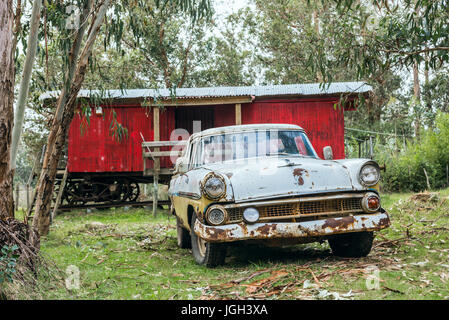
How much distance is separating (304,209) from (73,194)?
12.2 meters

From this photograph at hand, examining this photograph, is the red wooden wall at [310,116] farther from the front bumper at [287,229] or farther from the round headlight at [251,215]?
the round headlight at [251,215]

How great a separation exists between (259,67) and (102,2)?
21.7 meters

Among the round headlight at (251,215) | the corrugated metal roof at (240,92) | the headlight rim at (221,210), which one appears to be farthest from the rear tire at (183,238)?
the corrugated metal roof at (240,92)

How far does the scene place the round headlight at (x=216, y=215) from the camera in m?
4.45

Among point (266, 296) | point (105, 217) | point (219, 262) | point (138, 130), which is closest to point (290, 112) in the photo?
point (138, 130)

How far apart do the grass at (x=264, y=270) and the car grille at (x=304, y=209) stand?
0.56m

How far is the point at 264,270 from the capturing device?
454 cm

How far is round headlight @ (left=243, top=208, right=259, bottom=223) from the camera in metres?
4.44

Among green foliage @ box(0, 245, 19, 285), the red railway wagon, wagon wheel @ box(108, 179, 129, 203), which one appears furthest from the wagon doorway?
green foliage @ box(0, 245, 19, 285)

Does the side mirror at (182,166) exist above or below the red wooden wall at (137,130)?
below

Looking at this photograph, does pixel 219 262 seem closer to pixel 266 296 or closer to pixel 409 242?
pixel 266 296

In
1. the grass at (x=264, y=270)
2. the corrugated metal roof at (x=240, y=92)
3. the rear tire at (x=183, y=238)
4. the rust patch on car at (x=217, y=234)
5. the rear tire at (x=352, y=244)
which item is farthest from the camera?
the corrugated metal roof at (x=240, y=92)

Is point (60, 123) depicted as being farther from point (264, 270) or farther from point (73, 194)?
point (73, 194)

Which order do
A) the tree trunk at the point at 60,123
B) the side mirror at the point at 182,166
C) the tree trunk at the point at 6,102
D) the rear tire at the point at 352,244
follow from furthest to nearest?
the tree trunk at the point at 60,123, the side mirror at the point at 182,166, the rear tire at the point at 352,244, the tree trunk at the point at 6,102
